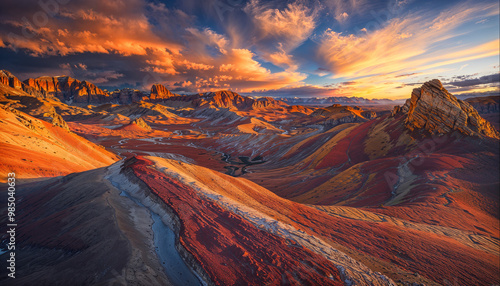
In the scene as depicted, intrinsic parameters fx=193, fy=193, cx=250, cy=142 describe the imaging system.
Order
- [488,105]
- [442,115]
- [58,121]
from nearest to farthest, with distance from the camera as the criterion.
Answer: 1. [442,115]
2. [58,121]
3. [488,105]

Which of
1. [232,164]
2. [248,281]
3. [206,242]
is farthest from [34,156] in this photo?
[232,164]

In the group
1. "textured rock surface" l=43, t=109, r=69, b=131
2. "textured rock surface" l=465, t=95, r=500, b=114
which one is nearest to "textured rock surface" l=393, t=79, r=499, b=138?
"textured rock surface" l=43, t=109, r=69, b=131

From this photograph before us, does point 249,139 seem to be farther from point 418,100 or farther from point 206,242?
point 206,242

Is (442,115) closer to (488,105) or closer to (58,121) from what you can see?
(58,121)

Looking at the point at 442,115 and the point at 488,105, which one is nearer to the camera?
the point at 442,115

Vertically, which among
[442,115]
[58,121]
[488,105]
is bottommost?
[488,105]

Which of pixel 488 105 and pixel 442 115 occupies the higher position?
pixel 442 115

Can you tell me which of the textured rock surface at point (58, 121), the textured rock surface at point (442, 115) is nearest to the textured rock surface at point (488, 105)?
the textured rock surface at point (442, 115)

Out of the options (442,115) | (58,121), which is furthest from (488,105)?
(58,121)

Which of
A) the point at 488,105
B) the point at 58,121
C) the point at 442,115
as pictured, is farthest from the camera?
the point at 488,105

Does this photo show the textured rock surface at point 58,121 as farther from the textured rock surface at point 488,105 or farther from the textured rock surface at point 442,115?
the textured rock surface at point 488,105
